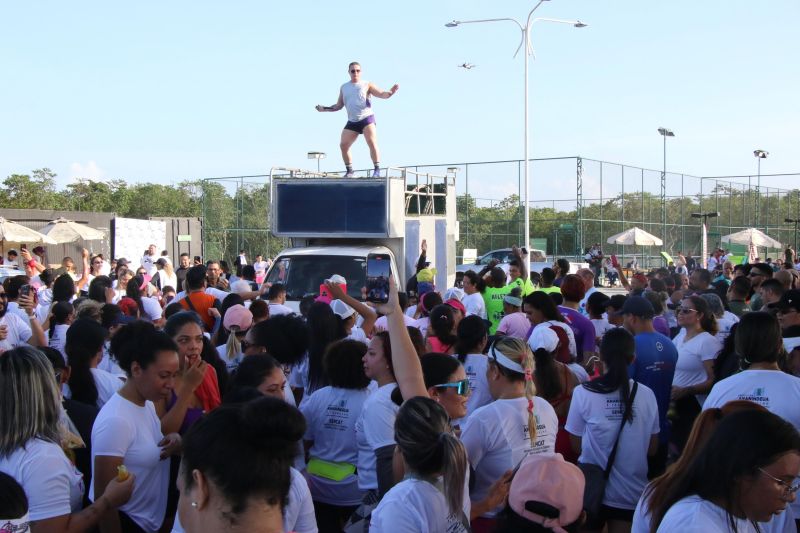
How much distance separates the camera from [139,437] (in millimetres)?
3699

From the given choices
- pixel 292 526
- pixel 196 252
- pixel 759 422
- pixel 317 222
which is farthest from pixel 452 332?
pixel 196 252

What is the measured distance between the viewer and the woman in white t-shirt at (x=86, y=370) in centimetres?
483

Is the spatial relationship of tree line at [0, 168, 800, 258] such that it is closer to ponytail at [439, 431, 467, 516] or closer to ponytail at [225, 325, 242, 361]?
ponytail at [225, 325, 242, 361]

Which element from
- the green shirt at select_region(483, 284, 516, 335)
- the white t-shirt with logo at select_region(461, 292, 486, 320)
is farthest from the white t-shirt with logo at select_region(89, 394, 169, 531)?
the green shirt at select_region(483, 284, 516, 335)

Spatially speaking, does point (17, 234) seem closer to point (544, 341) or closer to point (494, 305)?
point (494, 305)

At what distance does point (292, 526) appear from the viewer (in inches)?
128

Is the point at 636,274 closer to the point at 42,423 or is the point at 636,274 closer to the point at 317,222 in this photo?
the point at 317,222

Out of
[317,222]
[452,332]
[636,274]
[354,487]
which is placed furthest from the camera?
[317,222]

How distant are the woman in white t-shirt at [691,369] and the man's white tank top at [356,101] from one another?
8341mm

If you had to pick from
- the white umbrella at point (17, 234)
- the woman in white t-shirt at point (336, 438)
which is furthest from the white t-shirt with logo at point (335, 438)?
the white umbrella at point (17, 234)

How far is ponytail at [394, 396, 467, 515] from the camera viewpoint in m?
3.01

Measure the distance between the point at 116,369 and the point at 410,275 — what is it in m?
8.05

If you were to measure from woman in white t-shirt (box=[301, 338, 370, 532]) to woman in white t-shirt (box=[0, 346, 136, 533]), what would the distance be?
1.53m

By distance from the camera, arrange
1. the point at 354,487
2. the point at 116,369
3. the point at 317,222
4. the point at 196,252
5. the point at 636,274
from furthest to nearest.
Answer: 1. the point at 196,252
2. the point at 317,222
3. the point at 636,274
4. the point at 116,369
5. the point at 354,487
